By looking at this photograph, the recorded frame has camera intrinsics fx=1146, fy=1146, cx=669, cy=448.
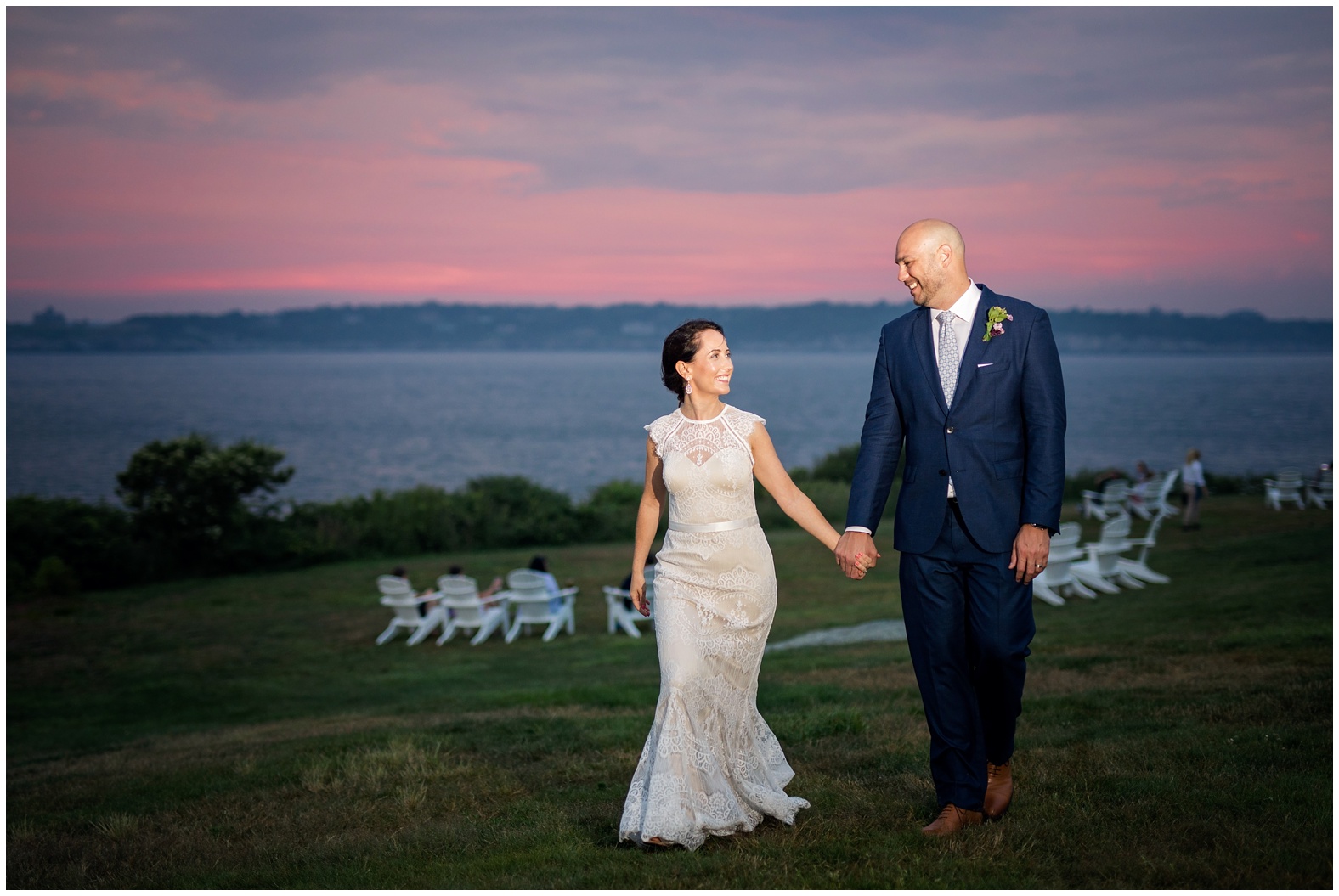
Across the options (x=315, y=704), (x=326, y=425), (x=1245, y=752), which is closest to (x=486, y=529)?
(x=315, y=704)

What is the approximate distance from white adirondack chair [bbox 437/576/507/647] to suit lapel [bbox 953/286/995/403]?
1391 centimetres

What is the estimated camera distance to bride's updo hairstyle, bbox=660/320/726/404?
515cm

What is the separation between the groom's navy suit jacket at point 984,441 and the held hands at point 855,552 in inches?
3.4

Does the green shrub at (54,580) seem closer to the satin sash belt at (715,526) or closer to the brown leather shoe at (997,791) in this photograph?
the satin sash belt at (715,526)

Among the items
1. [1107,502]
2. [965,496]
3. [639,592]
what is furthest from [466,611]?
[1107,502]

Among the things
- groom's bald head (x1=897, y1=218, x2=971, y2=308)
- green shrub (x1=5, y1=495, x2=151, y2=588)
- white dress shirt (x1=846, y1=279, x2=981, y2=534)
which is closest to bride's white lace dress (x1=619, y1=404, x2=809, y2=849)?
white dress shirt (x1=846, y1=279, x2=981, y2=534)

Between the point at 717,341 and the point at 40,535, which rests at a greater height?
the point at 717,341

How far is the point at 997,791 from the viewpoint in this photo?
5043mm

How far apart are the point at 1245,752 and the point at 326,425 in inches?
4723

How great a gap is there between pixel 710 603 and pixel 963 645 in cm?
110

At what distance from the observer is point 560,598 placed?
752 inches

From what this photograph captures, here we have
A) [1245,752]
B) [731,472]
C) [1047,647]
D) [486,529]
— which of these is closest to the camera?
[731,472]

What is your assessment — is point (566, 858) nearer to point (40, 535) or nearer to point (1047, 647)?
point (1047, 647)

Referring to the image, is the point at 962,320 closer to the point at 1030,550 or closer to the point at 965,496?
the point at 965,496
